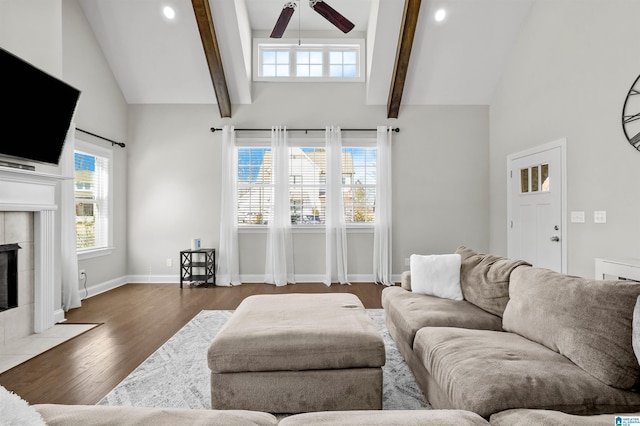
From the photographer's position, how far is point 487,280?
2.52 metres

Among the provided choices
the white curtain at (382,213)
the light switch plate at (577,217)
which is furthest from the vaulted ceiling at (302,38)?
the light switch plate at (577,217)

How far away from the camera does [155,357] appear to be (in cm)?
274

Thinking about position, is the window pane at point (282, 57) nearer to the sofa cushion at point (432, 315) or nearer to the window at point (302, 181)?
the window at point (302, 181)

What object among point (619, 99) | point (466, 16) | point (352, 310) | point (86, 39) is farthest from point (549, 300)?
point (86, 39)

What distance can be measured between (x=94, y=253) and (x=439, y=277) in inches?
175

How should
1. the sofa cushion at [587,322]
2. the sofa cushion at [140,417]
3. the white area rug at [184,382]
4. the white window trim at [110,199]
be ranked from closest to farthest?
the sofa cushion at [140,417]
the sofa cushion at [587,322]
the white area rug at [184,382]
the white window trim at [110,199]

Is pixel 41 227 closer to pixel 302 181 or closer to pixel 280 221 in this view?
pixel 280 221

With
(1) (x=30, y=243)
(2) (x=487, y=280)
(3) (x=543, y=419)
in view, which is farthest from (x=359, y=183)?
(3) (x=543, y=419)

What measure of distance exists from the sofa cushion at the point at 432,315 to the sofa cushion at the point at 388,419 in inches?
41.3

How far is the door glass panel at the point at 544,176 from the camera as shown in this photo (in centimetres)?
432

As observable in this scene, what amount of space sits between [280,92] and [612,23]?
13.4 feet

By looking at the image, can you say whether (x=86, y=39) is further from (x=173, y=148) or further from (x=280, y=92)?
(x=280, y=92)

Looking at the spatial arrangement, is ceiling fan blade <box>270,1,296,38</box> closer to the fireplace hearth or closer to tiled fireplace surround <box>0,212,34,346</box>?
tiled fireplace surround <box>0,212,34,346</box>

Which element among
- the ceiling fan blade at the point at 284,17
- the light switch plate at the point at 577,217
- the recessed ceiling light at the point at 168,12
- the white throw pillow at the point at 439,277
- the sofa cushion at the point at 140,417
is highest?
the recessed ceiling light at the point at 168,12
